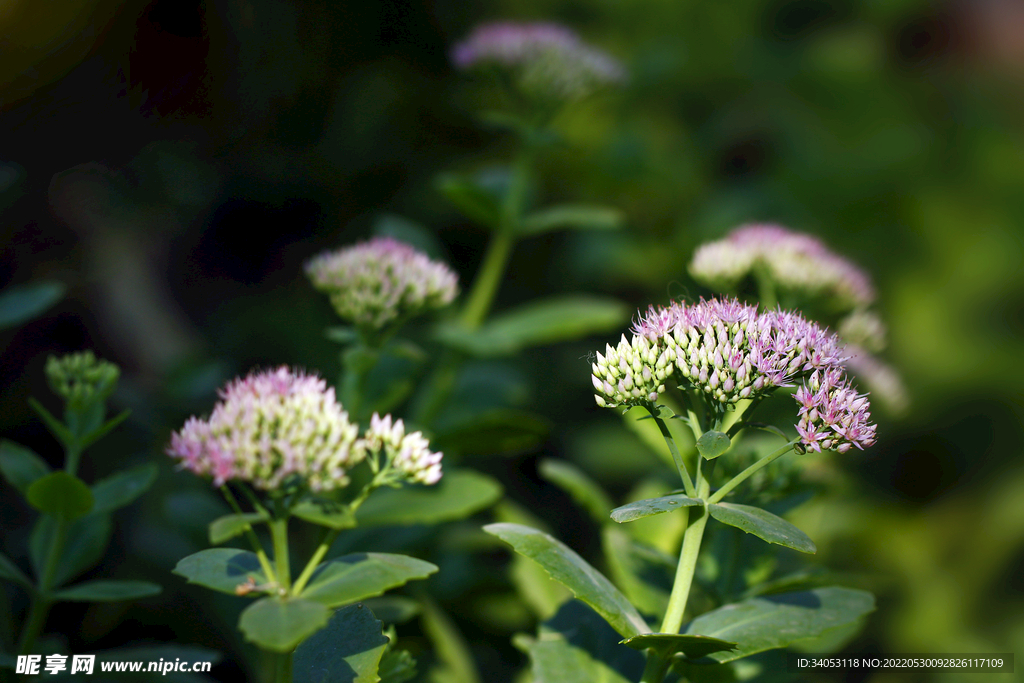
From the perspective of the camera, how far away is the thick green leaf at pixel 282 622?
0.79 metres

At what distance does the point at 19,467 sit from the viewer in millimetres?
1290

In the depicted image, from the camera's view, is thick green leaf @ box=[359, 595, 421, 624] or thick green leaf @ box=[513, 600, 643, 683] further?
thick green leaf @ box=[359, 595, 421, 624]

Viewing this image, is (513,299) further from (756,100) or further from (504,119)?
(756,100)

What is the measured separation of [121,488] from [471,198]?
113 centimetres

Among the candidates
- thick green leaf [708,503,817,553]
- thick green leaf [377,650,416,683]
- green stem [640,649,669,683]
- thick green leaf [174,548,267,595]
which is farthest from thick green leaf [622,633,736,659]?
thick green leaf [174,548,267,595]

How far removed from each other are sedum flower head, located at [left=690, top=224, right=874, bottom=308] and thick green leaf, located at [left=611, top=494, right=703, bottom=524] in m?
0.91

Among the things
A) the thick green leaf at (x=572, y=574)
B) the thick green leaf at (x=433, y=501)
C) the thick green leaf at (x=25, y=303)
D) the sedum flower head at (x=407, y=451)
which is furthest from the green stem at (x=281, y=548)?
the thick green leaf at (x=25, y=303)

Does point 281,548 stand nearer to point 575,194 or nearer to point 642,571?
point 642,571

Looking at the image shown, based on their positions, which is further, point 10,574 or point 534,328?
point 534,328

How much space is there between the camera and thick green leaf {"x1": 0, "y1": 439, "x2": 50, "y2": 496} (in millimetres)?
1267

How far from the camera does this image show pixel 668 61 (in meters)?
3.37

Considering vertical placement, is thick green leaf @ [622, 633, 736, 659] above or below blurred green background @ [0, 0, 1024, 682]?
below

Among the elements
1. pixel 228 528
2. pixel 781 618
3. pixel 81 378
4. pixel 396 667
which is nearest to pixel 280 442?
pixel 228 528

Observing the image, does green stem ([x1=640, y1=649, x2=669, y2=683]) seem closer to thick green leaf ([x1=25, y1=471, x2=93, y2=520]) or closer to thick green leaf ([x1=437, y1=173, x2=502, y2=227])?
thick green leaf ([x1=25, y1=471, x2=93, y2=520])
